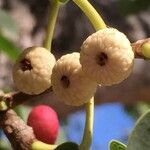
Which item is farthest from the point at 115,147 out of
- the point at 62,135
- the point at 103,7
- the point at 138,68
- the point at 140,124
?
the point at 103,7

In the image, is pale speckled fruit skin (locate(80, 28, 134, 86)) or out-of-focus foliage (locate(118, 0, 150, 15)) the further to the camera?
out-of-focus foliage (locate(118, 0, 150, 15))

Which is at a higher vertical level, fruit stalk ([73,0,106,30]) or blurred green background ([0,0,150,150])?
fruit stalk ([73,0,106,30])

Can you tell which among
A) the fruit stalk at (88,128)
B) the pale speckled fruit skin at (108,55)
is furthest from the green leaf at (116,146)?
the pale speckled fruit skin at (108,55)

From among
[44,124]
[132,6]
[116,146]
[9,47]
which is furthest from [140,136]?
[132,6]

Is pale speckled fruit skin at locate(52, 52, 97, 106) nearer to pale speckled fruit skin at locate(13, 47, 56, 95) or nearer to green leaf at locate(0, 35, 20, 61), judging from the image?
pale speckled fruit skin at locate(13, 47, 56, 95)

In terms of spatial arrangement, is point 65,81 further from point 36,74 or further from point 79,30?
point 79,30

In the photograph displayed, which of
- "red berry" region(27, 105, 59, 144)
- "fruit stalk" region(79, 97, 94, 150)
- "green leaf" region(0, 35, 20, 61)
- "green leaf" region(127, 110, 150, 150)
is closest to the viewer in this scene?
"green leaf" region(127, 110, 150, 150)

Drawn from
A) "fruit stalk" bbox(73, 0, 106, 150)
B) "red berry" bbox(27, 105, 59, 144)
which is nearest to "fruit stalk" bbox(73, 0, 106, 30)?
"fruit stalk" bbox(73, 0, 106, 150)

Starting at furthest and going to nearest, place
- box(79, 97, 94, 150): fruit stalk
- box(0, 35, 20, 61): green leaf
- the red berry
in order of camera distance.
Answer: box(0, 35, 20, 61): green leaf < the red berry < box(79, 97, 94, 150): fruit stalk
